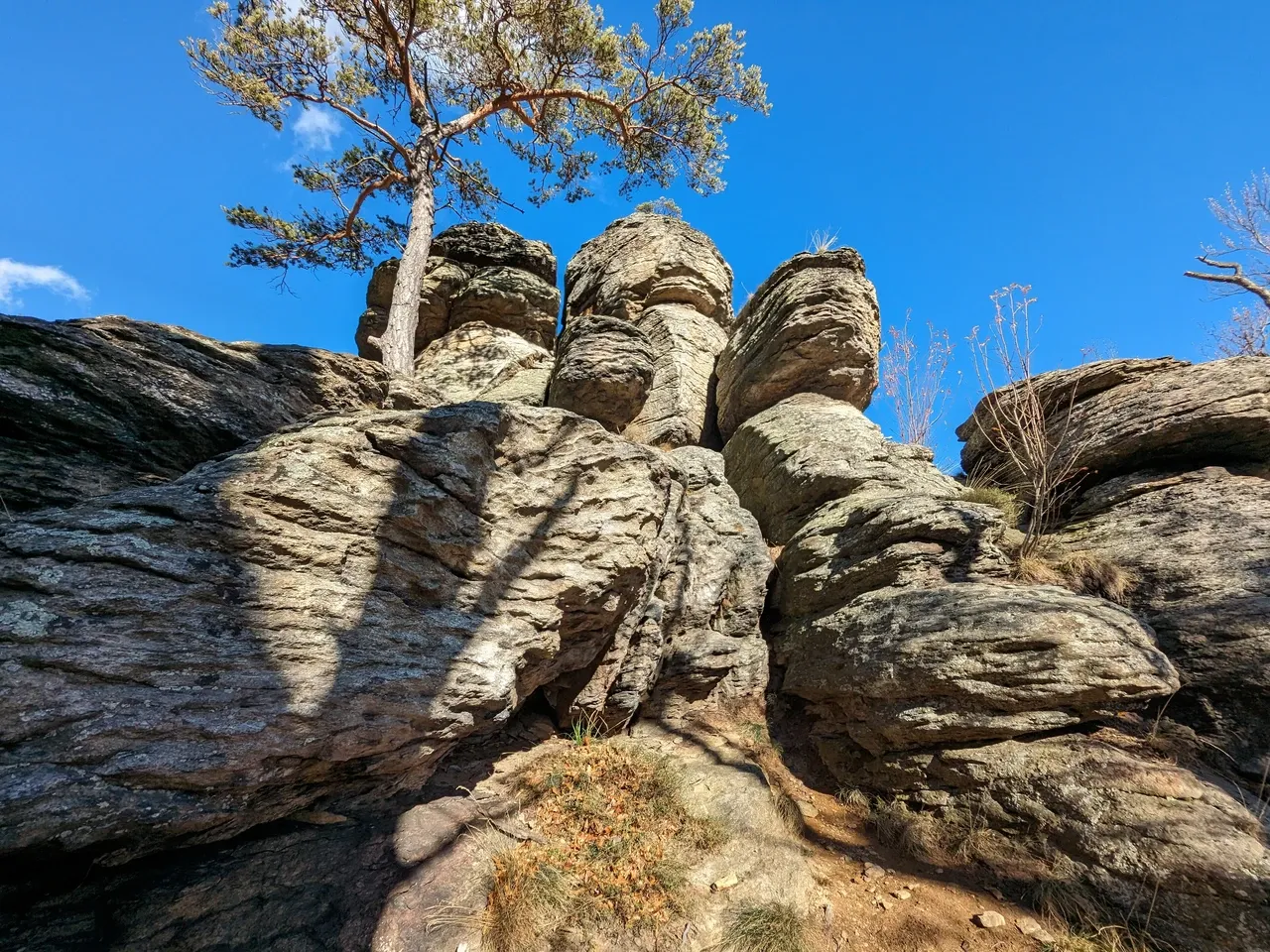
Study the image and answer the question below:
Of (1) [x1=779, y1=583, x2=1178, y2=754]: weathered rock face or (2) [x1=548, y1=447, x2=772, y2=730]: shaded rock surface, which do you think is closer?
(1) [x1=779, y1=583, x2=1178, y2=754]: weathered rock face

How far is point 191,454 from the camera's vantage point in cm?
461

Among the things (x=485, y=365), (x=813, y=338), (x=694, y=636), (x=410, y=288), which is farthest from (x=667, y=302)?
(x=694, y=636)

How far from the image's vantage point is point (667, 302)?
537 inches

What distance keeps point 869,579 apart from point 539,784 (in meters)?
4.63

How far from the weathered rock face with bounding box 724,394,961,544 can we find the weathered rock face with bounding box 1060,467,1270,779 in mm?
1978

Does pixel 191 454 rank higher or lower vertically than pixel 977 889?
higher

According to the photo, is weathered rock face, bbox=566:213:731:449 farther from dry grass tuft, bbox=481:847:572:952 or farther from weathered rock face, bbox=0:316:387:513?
dry grass tuft, bbox=481:847:572:952

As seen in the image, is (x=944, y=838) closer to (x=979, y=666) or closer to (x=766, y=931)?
(x=979, y=666)

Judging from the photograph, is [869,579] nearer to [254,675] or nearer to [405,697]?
[405,697]

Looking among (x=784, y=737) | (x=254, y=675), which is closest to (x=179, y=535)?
(x=254, y=675)

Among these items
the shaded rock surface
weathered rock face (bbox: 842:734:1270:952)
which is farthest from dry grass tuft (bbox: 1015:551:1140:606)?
the shaded rock surface

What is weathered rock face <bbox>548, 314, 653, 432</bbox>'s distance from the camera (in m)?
9.96

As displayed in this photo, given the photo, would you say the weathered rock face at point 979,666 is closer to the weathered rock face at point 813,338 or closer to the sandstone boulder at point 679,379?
the weathered rock face at point 813,338

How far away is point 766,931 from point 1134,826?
2980mm
